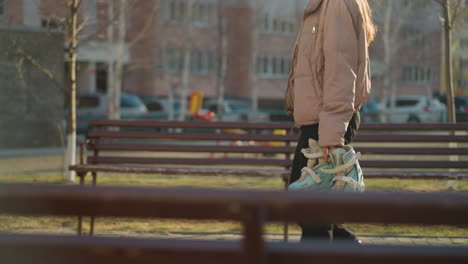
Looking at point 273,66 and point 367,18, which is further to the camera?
point 273,66

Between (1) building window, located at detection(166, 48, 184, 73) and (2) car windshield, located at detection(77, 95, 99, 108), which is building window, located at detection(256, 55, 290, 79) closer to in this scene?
(1) building window, located at detection(166, 48, 184, 73)

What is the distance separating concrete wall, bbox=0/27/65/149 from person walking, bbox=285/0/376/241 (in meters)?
8.60

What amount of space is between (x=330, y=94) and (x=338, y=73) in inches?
5.2

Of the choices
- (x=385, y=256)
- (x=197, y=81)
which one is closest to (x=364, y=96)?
(x=385, y=256)

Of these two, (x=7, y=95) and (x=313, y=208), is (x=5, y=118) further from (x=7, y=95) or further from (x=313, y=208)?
(x=313, y=208)

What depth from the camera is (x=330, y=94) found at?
400 centimetres

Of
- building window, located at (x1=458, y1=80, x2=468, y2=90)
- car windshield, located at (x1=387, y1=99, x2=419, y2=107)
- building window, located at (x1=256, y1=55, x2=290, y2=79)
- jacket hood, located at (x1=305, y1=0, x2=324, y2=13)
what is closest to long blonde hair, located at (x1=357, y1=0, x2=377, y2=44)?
jacket hood, located at (x1=305, y1=0, x2=324, y2=13)

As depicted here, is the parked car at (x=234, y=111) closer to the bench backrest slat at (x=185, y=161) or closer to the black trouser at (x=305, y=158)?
the bench backrest slat at (x=185, y=161)

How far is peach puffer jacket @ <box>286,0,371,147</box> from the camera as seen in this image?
3979 mm

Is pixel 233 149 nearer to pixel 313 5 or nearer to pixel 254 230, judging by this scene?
pixel 313 5

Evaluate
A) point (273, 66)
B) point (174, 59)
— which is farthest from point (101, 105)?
point (273, 66)

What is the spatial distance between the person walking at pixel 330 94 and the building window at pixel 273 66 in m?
46.8

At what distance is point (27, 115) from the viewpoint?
773 inches

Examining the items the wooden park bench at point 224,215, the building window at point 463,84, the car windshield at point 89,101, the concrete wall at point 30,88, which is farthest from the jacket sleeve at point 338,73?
the building window at point 463,84
